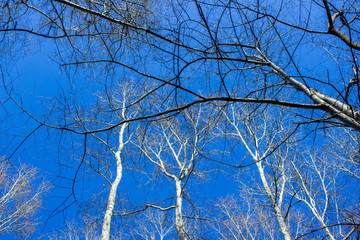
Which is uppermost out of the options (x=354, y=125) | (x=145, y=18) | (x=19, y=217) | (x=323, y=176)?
(x=19, y=217)

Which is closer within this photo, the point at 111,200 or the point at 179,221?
the point at 179,221

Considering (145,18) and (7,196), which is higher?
(7,196)

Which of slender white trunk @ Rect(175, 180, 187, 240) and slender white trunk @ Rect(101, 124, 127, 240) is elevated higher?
slender white trunk @ Rect(101, 124, 127, 240)

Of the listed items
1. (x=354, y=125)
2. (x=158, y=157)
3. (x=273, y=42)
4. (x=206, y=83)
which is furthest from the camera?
(x=158, y=157)

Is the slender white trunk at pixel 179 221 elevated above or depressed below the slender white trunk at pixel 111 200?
below

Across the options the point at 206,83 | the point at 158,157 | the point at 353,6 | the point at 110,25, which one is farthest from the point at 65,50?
the point at 158,157

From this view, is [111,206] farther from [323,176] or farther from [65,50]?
[323,176]

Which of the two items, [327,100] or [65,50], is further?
[65,50]

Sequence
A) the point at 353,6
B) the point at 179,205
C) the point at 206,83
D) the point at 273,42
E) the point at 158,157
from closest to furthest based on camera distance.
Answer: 1. the point at 206,83
2. the point at 353,6
3. the point at 273,42
4. the point at 179,205
5. the point at 158,157

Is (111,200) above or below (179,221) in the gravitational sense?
above

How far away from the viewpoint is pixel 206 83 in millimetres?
1667

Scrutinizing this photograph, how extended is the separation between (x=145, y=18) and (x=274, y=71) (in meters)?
1.31

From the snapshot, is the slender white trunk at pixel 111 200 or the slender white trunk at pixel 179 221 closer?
the slender white trunk at pixel 179 221

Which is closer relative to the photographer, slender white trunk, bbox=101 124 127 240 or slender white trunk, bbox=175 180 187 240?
slender white trunk, bbox=175 180 187 240
